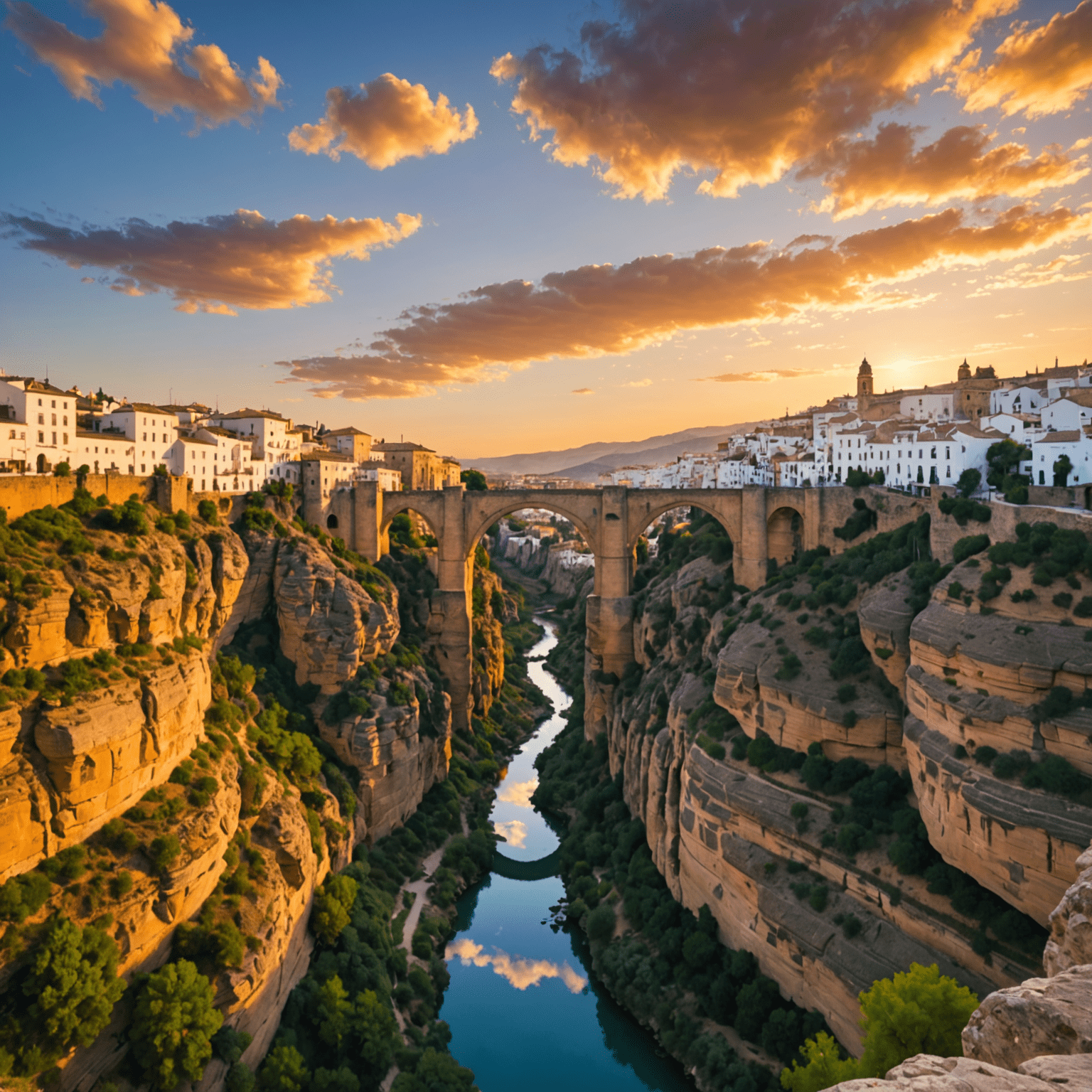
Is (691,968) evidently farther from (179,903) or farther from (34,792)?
(34,792)

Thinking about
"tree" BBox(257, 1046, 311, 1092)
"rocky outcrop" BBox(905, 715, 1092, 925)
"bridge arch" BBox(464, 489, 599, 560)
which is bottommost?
"tree" BBox(257, 1046, 311, 1092)

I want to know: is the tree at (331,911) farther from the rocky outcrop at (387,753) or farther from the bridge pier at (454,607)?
the bridge pier at (454,607)

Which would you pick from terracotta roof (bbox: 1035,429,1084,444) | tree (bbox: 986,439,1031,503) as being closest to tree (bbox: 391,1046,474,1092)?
tree (bbox: 986,439,1031,503)

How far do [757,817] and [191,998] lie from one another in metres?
15.1

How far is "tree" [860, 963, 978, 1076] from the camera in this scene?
13867mm

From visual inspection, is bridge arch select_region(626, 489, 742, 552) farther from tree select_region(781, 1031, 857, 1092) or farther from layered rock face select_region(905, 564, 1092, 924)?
tree select_region(781, 1031, 857, 1092)

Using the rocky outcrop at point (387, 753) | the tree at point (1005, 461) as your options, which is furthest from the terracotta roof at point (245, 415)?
the tree at point (1005, 461)

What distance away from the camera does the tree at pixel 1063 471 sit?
30.4 metres

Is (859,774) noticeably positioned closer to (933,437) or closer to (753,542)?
(753,542)

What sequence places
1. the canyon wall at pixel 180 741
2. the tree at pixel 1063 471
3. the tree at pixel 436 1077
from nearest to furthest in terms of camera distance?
1. the canyon wall at pixel 180 741
2. the tree at pixel 436 1077
3. the tree at pixel 1063 471

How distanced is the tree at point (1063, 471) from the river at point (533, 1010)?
26.3 m

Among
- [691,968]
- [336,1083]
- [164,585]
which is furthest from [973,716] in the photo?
[164,585]

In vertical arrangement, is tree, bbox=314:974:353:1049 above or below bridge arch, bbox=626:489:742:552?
below

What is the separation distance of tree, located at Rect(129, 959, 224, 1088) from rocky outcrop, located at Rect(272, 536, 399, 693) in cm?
1367
